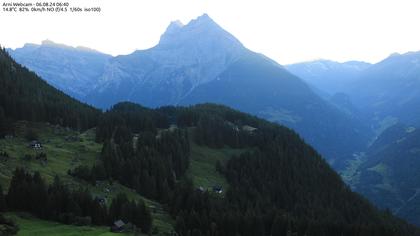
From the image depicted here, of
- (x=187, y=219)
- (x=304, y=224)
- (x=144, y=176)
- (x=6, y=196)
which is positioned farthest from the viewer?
(x=144, y=176)

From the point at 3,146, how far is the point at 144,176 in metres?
50.6

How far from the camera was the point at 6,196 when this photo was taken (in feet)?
426

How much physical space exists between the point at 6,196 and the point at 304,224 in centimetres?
9064

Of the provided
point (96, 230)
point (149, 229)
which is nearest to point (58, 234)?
point (96, 230)

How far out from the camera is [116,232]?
122 meters

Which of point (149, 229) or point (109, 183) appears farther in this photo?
point (109, 183)

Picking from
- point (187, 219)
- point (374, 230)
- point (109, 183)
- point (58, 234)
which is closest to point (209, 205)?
point (187, 219)

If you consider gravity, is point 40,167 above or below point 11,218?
above

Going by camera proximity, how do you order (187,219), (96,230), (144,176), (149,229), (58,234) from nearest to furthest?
(58,234)
(96,230)
(149,229)
(187,219)
(144,176)

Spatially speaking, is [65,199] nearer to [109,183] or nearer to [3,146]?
[109,183]

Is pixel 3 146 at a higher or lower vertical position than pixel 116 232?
higher

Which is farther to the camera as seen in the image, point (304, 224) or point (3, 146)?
point (3, 146)

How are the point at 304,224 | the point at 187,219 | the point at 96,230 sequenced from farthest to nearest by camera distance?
the point at 304,224 < the point at 187,219 < the point at 96,230

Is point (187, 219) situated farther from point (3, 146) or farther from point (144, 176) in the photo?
point (3, 146)
